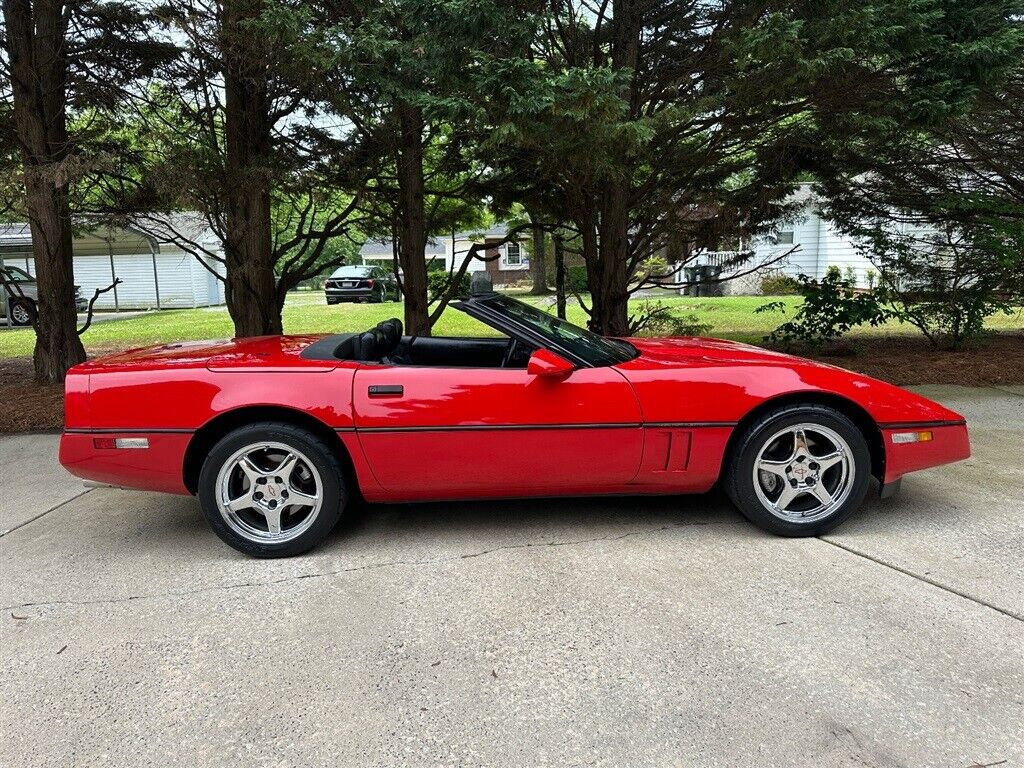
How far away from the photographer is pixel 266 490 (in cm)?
335

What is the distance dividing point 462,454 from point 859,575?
5.96 ft

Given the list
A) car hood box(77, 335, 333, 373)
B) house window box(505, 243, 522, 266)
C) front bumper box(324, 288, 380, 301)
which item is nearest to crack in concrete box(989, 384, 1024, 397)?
car hood box(77, 335, 333, 373)

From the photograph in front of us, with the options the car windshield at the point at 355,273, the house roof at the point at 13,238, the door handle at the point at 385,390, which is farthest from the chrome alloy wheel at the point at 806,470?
the house roof at the point at 13,238

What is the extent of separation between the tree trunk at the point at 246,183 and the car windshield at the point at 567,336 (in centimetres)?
328

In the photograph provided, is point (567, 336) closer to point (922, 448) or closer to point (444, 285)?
point (922, 448)

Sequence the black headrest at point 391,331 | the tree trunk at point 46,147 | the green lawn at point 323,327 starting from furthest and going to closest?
1. the green lawn at point 323,327
2. the tree trunk at point 46,147
3. the black headrest at point 391,331

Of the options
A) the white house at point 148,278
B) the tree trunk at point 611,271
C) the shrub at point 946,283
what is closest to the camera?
the tree trunk at point 611,271

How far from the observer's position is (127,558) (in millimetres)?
3439

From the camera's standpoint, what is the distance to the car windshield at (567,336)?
11.7 feet

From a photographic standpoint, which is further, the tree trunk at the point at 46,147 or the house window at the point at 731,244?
the house window at the point at 731,244

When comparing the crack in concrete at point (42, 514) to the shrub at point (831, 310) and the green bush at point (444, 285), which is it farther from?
the shrub at point (831, 310)

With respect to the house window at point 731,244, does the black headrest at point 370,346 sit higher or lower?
lower

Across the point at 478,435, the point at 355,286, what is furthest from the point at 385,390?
the point at 355,286

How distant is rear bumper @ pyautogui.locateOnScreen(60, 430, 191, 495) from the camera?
336 centimetres
